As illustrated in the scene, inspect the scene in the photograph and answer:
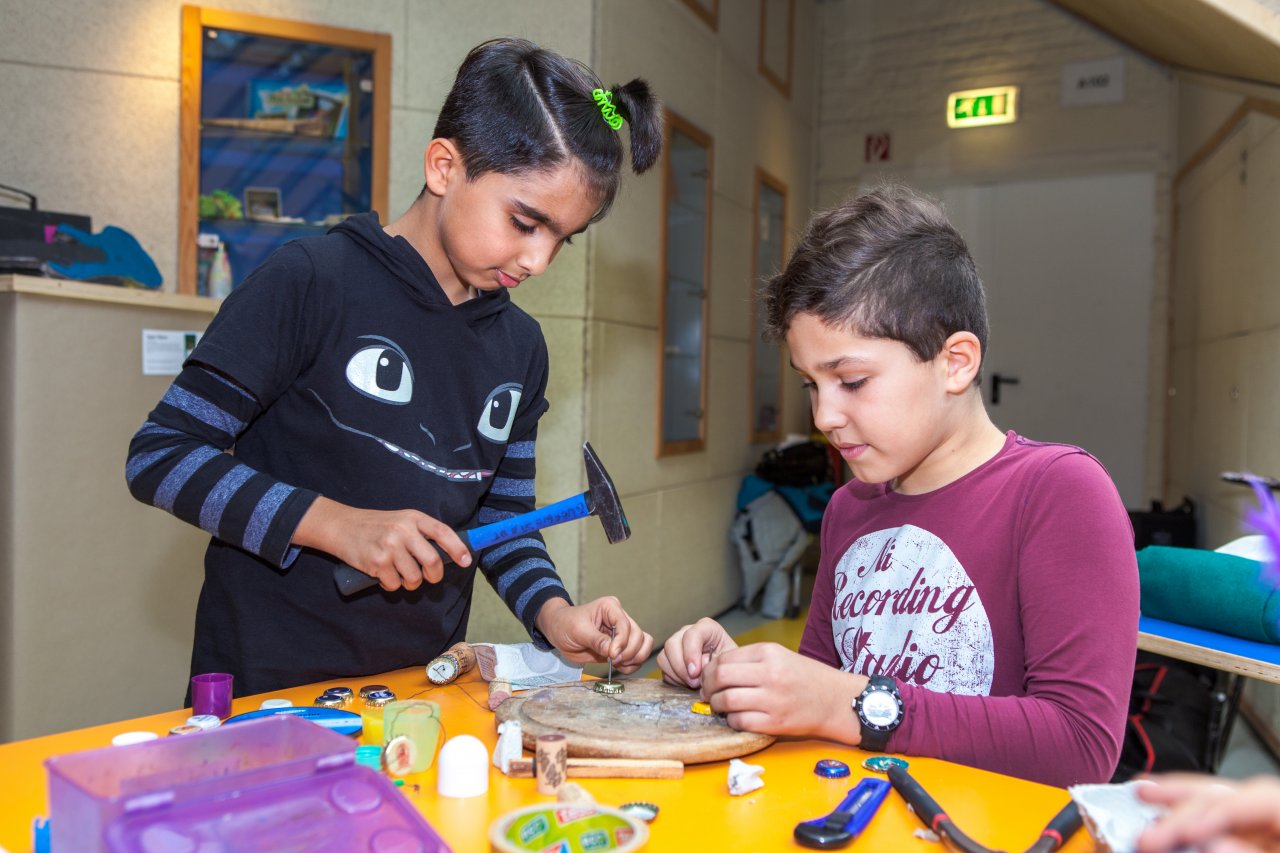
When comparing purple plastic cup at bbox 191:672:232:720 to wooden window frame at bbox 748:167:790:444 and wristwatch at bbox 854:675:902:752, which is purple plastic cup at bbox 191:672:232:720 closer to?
wristwatch at bbox 854:675:902:752

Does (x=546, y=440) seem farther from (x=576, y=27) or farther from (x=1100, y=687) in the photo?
(x=1100, y=687)

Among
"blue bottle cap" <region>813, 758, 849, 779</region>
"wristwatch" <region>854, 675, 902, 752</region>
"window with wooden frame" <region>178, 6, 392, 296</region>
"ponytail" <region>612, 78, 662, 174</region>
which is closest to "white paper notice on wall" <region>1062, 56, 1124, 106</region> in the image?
"window with wooden frame" <region>178, 6, 392, 296</region>

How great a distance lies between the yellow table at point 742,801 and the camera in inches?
34.7

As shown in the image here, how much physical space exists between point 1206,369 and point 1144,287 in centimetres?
147

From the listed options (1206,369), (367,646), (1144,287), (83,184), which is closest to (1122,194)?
(1144,287)

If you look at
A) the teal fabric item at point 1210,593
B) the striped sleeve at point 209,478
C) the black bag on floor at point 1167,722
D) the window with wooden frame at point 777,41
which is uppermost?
the window with wooden frame at point 777,41

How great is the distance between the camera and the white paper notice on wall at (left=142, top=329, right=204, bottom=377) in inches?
122

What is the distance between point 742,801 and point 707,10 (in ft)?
16.5

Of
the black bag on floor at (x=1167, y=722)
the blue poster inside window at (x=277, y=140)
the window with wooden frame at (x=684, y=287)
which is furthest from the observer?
the window with wooden frame at (x=684, y=287)

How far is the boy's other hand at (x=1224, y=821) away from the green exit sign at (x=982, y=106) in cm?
683

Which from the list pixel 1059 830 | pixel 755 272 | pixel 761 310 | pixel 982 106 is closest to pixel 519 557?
pixel 1059 830

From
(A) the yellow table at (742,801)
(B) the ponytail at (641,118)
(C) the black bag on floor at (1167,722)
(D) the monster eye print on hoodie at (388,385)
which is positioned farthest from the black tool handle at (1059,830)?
(C) the black bag on floor at (1167,722)

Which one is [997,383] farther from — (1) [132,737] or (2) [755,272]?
(1) [132,737]

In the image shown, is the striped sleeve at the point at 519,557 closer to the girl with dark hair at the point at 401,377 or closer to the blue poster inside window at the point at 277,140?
the girl with dark hair at the point at 401,377
